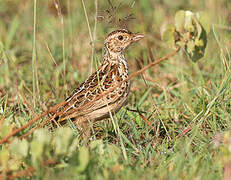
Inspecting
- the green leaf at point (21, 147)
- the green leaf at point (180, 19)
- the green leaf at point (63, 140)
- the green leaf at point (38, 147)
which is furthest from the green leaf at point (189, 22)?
the green leaf at point (21, 147)

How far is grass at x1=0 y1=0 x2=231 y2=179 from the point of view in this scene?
3.60m

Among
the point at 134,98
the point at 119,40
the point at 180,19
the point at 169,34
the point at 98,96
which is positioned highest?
the point at 180,19

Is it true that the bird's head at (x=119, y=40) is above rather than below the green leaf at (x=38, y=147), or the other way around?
above

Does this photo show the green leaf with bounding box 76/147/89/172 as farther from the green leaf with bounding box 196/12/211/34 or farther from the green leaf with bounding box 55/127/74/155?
the green leaf with bounding box 196/12/211/34

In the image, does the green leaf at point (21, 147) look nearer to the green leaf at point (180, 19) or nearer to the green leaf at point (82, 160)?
the green leaf at point (82, 160)

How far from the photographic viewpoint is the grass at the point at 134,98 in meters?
3.60

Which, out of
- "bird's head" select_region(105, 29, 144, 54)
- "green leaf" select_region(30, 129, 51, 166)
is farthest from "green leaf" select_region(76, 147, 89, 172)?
"bird's head" select_region(105, 29, 144, 54)

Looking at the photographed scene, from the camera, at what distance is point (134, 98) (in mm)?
6145

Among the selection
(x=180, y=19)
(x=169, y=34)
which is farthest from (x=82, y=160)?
(x=180, y=19)

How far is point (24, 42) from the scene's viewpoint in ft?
27.1

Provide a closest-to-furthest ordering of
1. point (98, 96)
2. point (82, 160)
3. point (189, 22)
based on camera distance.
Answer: point (82, 160) < point (189, 22) < point (98, 96)

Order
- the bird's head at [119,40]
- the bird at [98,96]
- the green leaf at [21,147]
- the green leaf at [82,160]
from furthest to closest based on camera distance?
the bird's head at [119,40]
the bird at [98,96]
the green leaf at [21,147]
the green leaf at [82,160]

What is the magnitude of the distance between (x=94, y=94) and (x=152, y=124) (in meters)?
0.70

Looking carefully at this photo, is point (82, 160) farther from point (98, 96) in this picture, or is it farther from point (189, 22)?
point (98, 96)
